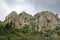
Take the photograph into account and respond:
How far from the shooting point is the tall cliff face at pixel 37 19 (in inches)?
2200

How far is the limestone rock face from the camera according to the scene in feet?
181

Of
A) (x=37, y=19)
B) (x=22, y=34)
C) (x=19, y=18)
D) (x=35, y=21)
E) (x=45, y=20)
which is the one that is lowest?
(x=22, y=34)

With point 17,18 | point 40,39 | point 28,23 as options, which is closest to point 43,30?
point 28,23

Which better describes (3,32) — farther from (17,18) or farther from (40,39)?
(17,18)

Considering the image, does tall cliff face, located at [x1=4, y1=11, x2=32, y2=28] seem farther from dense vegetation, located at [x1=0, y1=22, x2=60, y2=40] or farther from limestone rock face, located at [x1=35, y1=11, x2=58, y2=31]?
dense vegetation, located at [x1=0, y1=22, x2=60, y2=40]

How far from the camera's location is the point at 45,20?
187ft

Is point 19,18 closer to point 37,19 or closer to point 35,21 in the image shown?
point 37,19

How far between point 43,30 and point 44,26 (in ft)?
8.65

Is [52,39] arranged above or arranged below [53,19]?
below

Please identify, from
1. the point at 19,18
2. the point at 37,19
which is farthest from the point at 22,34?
the point at 19,18

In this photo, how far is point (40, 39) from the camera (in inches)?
1555

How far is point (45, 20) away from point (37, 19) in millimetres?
2008

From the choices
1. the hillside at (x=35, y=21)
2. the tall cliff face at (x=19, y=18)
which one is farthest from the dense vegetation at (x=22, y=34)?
the tall cliff face at (x=19, y=18)

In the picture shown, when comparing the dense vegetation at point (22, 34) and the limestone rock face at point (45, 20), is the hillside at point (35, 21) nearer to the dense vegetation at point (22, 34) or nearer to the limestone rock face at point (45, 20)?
the limestone rock face at point (45, 20)
